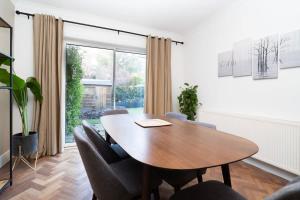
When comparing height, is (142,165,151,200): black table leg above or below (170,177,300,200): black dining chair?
above

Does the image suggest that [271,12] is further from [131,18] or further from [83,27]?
[83,27]

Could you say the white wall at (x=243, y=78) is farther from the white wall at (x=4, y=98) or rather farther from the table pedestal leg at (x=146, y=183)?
the white wall at (x=4, y=98)

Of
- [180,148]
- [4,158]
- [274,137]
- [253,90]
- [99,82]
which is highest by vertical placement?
[99,82]

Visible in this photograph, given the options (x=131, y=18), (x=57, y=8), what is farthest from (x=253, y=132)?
(x=57, y=8)

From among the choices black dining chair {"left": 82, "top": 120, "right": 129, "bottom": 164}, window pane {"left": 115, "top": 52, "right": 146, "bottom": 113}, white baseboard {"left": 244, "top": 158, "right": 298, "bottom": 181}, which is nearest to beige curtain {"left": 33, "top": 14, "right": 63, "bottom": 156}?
window pane {"left": 115, "top": 52, "right": 146, "bottom": 113}

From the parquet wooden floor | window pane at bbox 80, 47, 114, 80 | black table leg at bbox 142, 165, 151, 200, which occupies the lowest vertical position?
the parquet wooden floor

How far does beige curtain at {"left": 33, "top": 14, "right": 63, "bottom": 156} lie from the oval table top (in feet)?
6.17

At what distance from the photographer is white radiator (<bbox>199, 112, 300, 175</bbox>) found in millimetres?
1984

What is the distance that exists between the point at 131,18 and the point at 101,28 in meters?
0.63

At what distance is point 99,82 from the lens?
3551 mm

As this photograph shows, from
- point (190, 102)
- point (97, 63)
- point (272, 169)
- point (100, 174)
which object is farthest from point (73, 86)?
point (272, 169)

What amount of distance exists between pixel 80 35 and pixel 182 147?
299 centimetres

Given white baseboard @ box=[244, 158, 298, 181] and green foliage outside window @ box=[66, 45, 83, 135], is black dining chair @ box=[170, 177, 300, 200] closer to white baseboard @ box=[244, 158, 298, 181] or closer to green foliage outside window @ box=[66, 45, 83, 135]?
white baseboard @ box=[244, 158, 298, 181]

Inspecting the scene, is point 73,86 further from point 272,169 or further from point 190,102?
point 272,169
